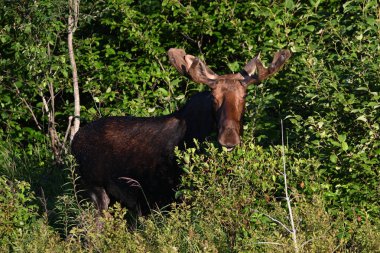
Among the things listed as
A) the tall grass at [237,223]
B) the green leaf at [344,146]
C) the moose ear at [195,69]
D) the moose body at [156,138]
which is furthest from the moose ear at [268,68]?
the green leaf at [344,146]

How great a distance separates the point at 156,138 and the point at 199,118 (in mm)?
556

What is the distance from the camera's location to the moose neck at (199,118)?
10273 mm

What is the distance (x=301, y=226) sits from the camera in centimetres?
796

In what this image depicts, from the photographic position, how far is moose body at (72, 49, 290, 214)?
10227 millimetres

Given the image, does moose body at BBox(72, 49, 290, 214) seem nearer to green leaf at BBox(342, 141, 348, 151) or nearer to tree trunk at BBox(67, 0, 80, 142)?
green leaf at BBox(342, 141, 348, 151)

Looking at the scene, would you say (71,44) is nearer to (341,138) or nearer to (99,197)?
(99,197)

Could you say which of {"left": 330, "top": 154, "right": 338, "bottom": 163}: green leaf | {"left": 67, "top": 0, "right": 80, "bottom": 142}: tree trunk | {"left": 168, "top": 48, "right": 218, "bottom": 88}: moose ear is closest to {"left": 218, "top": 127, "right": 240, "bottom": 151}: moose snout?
{"left": 168, "top": 48, "right": 218, "bottom": 88}: moose ear

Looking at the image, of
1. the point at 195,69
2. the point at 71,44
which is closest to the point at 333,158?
the point at 195,69

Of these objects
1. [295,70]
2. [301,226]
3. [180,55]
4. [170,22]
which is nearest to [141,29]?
[170,22]

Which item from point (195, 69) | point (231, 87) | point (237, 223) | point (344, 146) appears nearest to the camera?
point (237, 223)

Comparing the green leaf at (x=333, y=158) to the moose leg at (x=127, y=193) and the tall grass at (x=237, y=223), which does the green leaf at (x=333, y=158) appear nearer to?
the tall grass at (x=237, y=223)

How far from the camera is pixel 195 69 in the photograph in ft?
34.6

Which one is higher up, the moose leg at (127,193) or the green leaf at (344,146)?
the green leaf at (344,146)

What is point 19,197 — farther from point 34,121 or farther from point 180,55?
point 34,121
